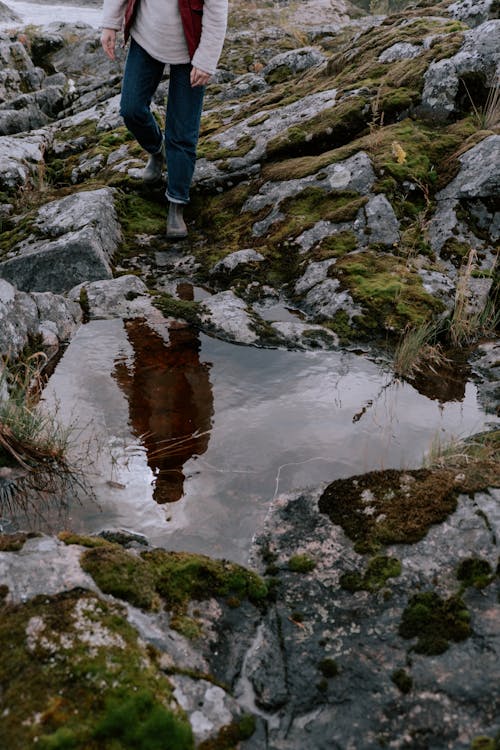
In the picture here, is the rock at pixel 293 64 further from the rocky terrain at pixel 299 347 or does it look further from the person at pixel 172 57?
the person at pixel 172 57

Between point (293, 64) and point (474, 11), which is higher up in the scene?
point (474, 11)

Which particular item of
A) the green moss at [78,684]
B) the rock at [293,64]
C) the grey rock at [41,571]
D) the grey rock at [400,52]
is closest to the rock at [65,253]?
the grey rock at [41,571]

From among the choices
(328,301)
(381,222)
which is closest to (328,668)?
(328,301)

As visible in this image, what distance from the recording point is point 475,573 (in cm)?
273

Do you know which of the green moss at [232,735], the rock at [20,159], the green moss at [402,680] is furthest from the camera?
the rock at [20,159]

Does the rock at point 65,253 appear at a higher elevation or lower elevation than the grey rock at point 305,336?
higher

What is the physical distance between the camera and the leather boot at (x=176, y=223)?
7.04m

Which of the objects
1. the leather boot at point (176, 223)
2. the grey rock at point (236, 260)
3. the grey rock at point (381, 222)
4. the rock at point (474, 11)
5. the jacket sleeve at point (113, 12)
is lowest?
the grey rock at point (236, 260)

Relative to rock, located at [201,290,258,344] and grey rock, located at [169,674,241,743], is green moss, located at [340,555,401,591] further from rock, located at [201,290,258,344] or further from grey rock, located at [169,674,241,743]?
rock, located at [201,290,258,344]

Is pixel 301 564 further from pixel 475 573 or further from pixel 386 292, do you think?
pixel 386 292

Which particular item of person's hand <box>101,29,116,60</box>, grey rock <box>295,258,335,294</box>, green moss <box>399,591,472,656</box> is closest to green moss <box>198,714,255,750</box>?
green moss <box>399,591,472,656</box>

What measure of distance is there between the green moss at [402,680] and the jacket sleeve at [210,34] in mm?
5519

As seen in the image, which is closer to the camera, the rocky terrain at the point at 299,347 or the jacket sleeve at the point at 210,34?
the rocky terrain at the point at 299,347

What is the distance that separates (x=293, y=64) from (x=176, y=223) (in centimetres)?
866
